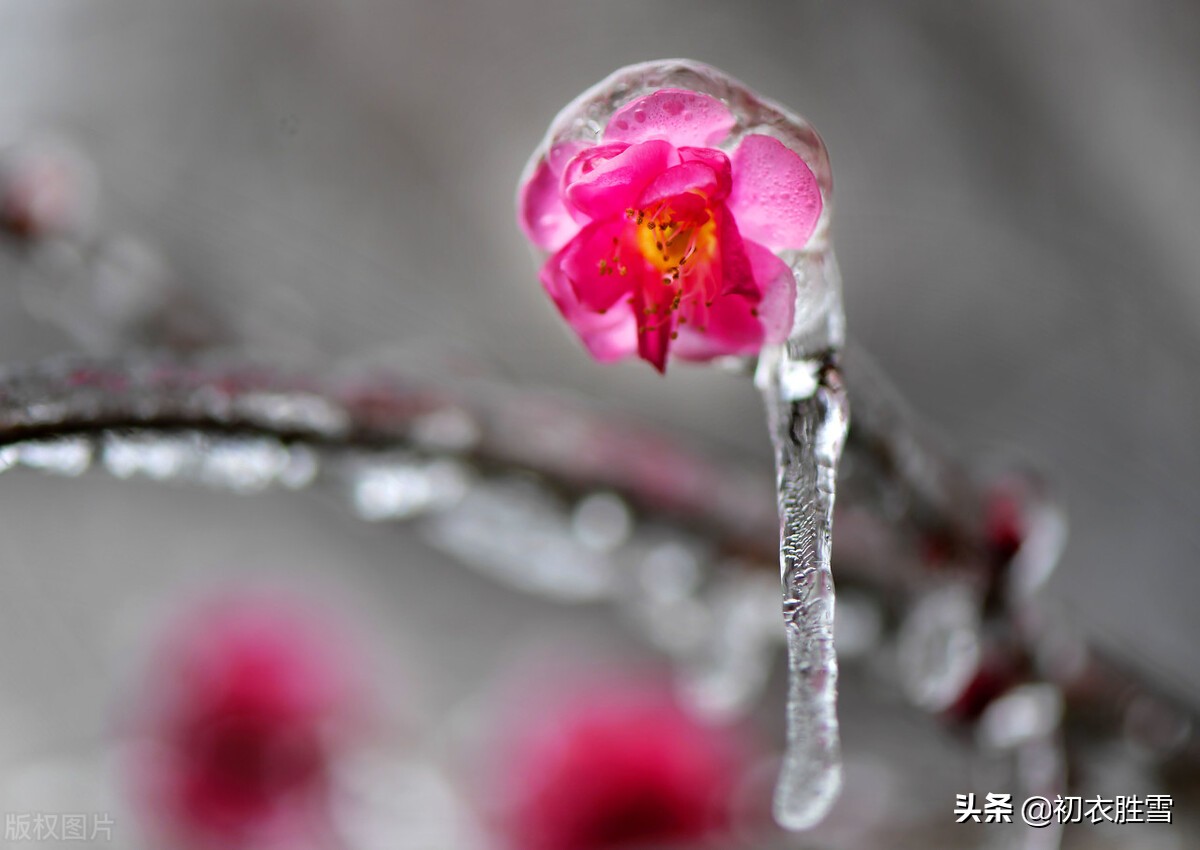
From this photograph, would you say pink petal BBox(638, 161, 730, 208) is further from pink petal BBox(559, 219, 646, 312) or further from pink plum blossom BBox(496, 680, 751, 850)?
pink plum blossom BBox(496, 680, 751, 850)

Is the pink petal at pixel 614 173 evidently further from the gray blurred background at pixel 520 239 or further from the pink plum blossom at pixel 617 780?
the gray blurred background at pixel 520 239

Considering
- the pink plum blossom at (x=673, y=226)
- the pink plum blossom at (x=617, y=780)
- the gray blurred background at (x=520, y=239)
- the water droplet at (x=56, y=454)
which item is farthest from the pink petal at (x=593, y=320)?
the gray blurred background at (x=520, y=239)

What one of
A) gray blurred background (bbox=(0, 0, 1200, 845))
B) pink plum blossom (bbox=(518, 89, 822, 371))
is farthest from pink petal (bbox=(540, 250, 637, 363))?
gray blurred background (bbox=(0, 0, 1200, 845))

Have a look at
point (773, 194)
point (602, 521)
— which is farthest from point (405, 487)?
point (773, 194)

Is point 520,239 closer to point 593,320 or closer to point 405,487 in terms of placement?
point 405,487

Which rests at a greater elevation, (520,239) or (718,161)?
(520,239)

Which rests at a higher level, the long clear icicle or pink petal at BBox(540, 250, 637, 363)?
pink petal at BBox(540, 250, 637, 363)

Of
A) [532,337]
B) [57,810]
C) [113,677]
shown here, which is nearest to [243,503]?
[113,677]
